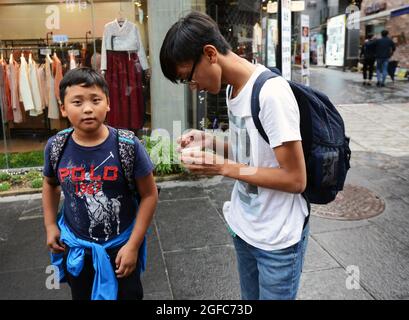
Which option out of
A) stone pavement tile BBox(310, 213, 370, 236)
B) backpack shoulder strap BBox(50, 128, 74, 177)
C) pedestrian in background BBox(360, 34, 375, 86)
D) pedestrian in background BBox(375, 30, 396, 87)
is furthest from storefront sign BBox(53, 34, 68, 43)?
pedestrian in background BBox(360, 34, 375, 86)

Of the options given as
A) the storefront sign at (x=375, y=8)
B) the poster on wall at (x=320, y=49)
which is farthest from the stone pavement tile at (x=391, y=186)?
the poster on wall at (x=320, y=49)

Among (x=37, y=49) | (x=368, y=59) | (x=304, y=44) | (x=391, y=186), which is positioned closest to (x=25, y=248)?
(x=37, y=49)

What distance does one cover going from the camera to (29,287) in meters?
3.40

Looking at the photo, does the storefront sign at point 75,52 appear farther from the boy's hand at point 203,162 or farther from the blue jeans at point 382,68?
the blue jeans at point 382,68

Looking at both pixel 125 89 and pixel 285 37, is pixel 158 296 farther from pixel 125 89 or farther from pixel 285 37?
pixel 285 37

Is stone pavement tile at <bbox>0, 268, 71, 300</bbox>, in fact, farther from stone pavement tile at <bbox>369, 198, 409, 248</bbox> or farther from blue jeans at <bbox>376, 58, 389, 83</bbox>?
blue jeans at <bbox>376, 58, 389, 83</bbox>

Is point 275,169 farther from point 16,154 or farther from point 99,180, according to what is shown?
point 16,154

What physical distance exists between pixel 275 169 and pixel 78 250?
3.54ft

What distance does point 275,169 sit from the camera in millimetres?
1676

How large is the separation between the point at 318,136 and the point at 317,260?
91.8 inches

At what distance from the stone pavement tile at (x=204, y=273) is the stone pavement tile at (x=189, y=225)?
0.17 m

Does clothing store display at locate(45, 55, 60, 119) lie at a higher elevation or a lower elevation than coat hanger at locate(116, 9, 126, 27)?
lower

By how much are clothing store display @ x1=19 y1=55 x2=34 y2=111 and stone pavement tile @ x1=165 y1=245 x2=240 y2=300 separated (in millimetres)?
4529

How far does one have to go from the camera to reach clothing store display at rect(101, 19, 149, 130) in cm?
666
